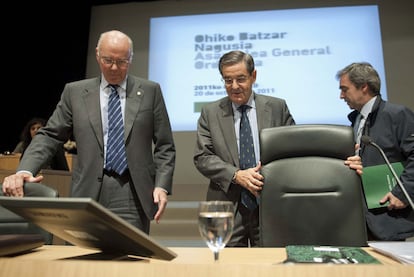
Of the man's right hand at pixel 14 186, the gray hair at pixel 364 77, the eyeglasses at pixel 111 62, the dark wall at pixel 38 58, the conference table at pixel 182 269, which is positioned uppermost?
the dark wall at pixel 38 58

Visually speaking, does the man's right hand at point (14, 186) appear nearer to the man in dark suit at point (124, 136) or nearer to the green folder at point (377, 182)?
the man in dark suit at point (124, 136)

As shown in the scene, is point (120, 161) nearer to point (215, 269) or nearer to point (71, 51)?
point (215, 269)

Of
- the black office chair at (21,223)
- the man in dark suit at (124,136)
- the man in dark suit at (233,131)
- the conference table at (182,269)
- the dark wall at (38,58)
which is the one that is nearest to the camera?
the conference table at (182,269)

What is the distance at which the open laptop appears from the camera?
0.71 meters

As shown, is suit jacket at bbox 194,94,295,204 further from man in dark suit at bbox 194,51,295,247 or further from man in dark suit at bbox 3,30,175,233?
man in dark suit at bbox 3,30,175,233

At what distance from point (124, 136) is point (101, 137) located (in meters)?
0.11

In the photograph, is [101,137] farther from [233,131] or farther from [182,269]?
[182,269]

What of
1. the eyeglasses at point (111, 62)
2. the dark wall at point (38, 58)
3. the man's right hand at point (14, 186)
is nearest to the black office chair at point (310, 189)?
the eyeglasses at point (111, 62)

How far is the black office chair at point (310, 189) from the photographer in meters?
1.58

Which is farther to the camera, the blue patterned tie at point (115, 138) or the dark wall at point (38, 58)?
the dark wall at point (38, 58)

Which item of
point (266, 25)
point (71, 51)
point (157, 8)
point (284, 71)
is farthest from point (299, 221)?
point (71, 51)

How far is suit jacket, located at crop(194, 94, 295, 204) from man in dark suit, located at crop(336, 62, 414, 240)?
1.56 feet

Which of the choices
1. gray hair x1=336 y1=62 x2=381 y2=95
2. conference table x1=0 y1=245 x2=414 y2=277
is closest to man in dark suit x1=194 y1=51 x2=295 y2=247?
gray hair x1=336 y1=62 x2=381 y2=95

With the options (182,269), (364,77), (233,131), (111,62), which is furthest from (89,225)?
(364,77)
